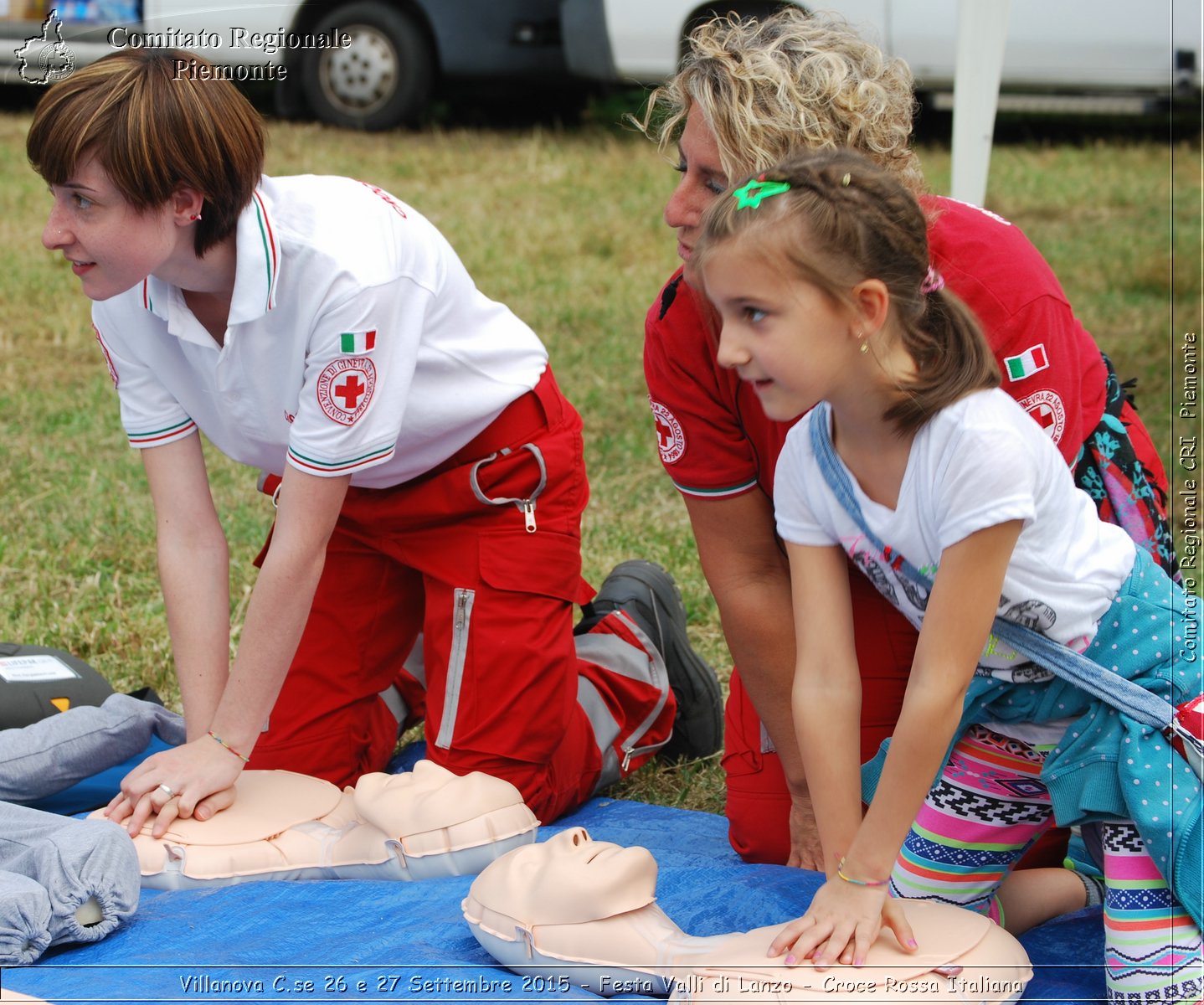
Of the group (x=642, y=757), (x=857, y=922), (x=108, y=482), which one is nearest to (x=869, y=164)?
(x=857, y=922)

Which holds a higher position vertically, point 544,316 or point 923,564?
point 923,564

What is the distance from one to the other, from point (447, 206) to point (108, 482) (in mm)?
2982

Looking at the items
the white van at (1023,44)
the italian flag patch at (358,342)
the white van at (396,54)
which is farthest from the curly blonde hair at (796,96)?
the white van at (396,54)

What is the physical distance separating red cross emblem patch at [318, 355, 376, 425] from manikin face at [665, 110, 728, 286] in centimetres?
47

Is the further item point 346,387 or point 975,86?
point 975,86

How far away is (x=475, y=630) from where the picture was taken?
2.39 m

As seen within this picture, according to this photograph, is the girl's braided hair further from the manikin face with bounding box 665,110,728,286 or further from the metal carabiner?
the metal carabiner

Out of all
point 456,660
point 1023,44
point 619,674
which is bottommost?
point 619,674

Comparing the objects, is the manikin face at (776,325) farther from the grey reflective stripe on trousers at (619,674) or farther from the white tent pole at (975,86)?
the white tent pole at (975,86)

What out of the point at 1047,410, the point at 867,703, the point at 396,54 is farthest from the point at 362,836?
the point at 396,54

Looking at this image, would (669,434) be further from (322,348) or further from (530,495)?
(322,348)

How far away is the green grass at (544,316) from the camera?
334 centimetres

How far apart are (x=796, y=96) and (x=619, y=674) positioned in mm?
1202

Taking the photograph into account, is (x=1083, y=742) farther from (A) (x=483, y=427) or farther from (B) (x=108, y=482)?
(B) (x=108, y=482)
